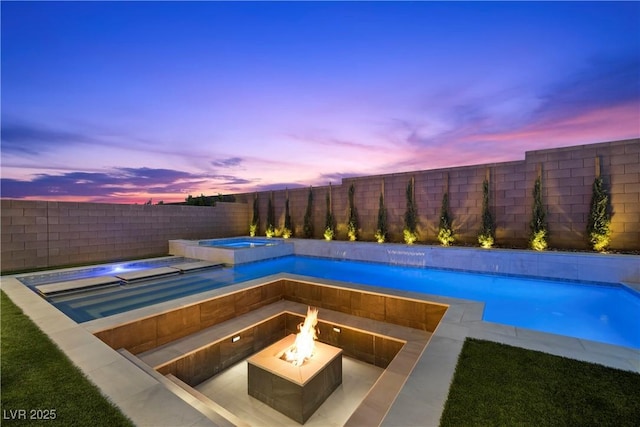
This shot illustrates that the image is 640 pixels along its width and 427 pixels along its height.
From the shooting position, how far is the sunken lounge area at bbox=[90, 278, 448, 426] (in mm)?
4259

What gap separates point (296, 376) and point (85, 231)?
37.2 ft

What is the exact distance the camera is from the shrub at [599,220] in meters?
9.22

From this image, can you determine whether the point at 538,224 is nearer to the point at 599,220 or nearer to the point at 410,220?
the point at 599,220

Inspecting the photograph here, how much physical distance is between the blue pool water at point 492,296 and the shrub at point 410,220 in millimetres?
2774

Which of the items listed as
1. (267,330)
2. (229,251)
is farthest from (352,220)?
(267,330)

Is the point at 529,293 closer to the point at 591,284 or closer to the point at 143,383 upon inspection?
the point at 591,284

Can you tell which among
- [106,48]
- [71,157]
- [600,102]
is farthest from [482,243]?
[71,157]

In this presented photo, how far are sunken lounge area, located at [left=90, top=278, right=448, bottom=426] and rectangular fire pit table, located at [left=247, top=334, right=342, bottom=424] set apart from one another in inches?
7.6

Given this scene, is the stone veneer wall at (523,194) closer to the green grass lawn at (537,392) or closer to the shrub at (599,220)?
the shrub at (599,220)

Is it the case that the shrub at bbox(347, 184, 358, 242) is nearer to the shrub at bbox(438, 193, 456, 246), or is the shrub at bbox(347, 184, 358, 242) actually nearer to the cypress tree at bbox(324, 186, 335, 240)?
the cypress tree at bbox(324, 186, 335, 240)

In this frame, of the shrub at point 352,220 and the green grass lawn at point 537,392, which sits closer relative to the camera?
the green grass lawn at point 537,392

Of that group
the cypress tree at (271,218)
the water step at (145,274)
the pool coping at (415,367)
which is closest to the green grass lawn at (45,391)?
the pool coping at (415,367)

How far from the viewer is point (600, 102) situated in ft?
30.4

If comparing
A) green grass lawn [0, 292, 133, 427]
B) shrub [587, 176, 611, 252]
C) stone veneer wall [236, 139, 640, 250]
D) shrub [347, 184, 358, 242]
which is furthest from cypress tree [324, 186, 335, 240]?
green grass lawn [0, 292, 133, 427]
